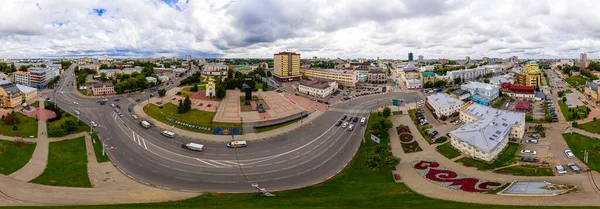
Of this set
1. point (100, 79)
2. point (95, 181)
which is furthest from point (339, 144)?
point (100, 79)

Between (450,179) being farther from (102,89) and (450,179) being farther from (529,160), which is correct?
(102,89)

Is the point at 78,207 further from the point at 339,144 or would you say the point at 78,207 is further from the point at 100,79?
the point at 100,79

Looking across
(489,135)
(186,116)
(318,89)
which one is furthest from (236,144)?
(318,89)

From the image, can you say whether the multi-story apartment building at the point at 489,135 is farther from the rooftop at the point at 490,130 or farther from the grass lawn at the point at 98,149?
the grass lawn at the point at 98,149

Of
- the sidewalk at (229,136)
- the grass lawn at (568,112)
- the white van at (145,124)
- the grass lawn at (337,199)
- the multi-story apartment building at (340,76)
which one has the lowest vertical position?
the grass lawn at (337,199)

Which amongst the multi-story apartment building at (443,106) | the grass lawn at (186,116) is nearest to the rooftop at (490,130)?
the multi-story apartment building at (443,106)

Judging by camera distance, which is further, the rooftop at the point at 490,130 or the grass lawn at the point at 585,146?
the rooftop at the point at 490,130
